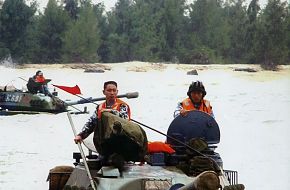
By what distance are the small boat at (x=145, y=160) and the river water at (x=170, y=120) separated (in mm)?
3409

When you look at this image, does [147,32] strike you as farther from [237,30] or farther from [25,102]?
→ [25,102]

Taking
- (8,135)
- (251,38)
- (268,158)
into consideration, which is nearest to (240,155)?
(268,158)

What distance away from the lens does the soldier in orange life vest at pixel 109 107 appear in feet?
19.3

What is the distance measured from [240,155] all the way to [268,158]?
0.46 m

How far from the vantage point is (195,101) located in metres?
6.44

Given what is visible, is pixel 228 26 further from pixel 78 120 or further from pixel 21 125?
pixel 21 125

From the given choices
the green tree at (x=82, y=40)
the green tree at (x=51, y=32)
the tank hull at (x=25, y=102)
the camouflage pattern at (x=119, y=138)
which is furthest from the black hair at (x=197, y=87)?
the tank hull at (x=25, y=102)

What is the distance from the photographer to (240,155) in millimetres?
11883

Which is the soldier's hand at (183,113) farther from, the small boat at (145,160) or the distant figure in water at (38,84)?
the distant figure in water at (38,84)

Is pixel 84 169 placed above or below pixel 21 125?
above

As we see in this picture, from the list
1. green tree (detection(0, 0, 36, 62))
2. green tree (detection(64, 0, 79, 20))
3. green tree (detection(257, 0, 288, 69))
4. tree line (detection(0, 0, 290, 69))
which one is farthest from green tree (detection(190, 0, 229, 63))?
green tree (detection(0, 0, 36, 62))

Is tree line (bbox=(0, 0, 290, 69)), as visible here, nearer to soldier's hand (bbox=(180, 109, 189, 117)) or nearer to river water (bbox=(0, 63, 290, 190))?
river water (bbox=(0, 63, 290, 190))

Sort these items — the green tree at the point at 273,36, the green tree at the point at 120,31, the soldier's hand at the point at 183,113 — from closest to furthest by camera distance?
the soldier's hand at the point at 183,113, the green tree at the point at 273,36, the green tree at the point at 120,31

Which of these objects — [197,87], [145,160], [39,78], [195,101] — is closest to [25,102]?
[39,78]
